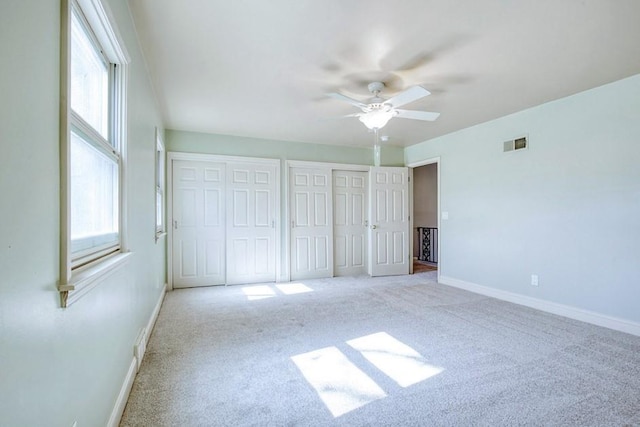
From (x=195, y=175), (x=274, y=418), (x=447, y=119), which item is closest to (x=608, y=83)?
(x=447, y=119)

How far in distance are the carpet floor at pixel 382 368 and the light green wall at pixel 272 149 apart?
2455mm

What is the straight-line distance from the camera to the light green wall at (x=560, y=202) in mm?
2936

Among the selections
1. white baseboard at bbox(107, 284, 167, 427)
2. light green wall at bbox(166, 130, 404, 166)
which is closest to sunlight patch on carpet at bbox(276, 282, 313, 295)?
light green wall at bbox(166, 130, 404, 166)

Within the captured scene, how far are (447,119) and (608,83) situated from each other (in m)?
1.59

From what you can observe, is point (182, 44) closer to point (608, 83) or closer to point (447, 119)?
point (447, 119)

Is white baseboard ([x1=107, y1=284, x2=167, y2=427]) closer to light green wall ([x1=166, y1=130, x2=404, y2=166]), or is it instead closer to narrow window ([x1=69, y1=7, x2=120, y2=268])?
narrow window ([x1=69, y1=7, x2=120, y2=268])

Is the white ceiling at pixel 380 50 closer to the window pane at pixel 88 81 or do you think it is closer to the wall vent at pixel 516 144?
the wall vent at pixel 516 144

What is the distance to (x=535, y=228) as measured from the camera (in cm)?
367

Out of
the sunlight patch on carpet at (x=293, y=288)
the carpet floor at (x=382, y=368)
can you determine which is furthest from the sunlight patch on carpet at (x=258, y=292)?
the carpet floor at (x=382, y=368)

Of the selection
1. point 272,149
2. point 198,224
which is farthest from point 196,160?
point 272,149

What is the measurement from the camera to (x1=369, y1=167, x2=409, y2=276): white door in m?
5.66

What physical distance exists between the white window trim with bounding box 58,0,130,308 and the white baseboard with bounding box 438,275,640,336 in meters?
4.23

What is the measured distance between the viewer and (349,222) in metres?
5.68

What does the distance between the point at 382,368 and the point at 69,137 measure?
7.40 ft
